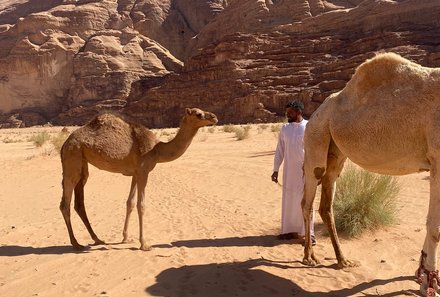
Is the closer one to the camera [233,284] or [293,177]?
[233,284]

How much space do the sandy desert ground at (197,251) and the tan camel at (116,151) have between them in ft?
1.98

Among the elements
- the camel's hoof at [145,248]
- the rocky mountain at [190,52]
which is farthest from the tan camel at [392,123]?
the rocky mountain at [190,52]

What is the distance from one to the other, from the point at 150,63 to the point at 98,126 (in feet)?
254

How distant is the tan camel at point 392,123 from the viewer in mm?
3830

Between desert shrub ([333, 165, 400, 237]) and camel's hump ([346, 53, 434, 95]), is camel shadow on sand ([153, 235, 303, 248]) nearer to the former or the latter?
desert shrub ([333, 165, 400, 237])

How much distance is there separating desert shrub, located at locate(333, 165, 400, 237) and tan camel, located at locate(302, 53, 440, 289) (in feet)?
6.58

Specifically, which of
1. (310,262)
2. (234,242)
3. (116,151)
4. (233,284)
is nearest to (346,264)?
(310,262)

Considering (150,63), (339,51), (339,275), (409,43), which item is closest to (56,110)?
(150,63)

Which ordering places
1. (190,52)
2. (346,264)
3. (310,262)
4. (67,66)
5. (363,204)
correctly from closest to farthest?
(346,264), (310,262), (363,204), (67,66), (190,52)

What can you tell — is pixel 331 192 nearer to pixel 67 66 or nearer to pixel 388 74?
pixel 388 74

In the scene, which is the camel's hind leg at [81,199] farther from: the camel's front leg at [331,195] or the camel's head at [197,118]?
the camel's front leg at [331,195]

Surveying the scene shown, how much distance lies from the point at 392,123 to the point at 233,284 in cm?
238

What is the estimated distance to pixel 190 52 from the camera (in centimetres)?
9756

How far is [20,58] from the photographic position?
75.5 m
